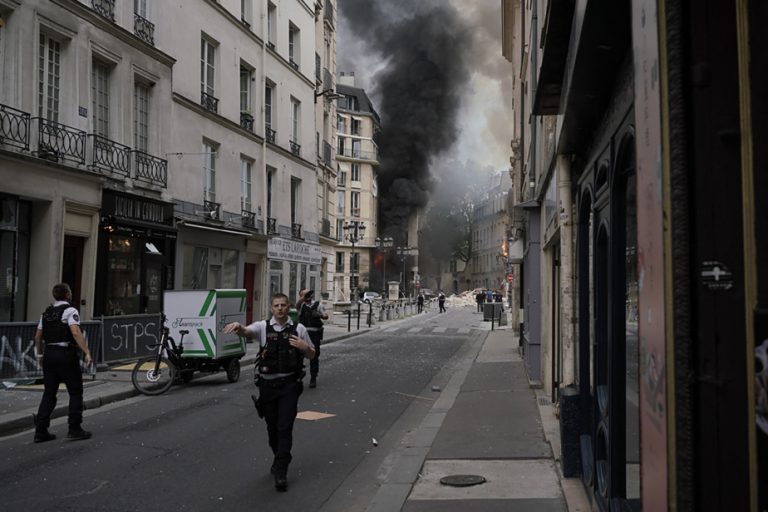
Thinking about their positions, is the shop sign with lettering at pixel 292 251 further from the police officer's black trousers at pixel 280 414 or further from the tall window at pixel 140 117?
the police officer's black trousers at pixel 280 414

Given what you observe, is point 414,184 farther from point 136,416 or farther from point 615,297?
point 615,297

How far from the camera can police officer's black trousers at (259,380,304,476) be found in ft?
19.8

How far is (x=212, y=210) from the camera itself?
21.4m

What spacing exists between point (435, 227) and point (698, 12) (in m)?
103

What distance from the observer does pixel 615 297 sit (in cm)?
376

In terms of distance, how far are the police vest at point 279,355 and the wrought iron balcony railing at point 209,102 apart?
650 inches

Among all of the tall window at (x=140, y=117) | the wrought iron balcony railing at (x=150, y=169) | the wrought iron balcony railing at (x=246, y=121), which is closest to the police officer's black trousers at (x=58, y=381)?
the wrought iron balcony railing at (x=150, y=169)

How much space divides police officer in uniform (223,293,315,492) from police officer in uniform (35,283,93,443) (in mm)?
2776

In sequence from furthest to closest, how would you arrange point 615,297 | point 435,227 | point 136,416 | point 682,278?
point 435,227
point 136,416
point 615,297
point 682,278

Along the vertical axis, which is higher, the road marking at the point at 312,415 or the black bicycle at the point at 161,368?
the black bicycle at the point at 161,368

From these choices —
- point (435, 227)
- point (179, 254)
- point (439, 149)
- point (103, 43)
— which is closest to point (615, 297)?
point (103, 43)

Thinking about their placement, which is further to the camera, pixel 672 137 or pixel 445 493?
pixel 445 493

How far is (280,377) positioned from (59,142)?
36.2 feet

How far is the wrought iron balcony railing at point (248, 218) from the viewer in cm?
2364
